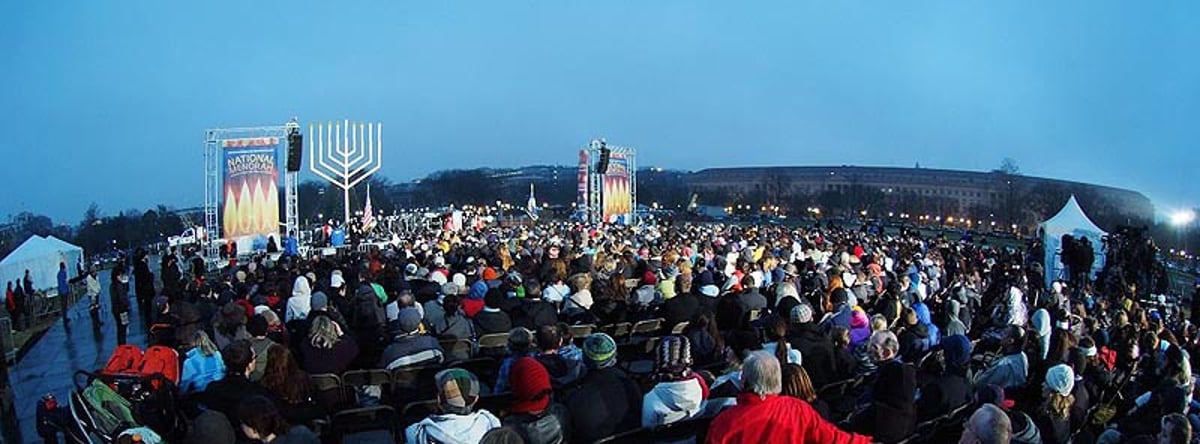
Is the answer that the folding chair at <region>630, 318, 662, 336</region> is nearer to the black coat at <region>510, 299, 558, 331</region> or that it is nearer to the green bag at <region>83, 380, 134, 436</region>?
the black coat at <region>510, 299, 558, 331</region>

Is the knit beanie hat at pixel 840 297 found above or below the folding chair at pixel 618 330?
above

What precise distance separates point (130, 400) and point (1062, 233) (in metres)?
23.0

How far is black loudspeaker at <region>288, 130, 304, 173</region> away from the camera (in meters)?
23.9

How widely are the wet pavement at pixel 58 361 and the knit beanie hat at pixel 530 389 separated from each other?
594 centimetres

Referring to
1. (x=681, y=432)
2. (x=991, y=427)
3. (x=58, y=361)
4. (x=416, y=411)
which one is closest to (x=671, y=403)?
(x=681, y=432)

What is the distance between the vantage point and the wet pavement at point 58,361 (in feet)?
27.6

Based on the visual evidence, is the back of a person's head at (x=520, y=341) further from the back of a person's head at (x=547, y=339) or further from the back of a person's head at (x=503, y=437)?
the back of a person's head at (x=503, y=437)

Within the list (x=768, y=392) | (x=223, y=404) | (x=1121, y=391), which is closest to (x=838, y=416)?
(x=768, y=392)

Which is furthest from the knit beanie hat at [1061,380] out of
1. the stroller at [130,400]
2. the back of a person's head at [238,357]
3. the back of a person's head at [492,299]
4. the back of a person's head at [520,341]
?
the stroller at [130,400]

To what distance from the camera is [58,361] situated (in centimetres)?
1193

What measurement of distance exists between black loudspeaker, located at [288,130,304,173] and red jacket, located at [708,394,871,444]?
22810mm

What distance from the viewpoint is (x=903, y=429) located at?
4.78 metres

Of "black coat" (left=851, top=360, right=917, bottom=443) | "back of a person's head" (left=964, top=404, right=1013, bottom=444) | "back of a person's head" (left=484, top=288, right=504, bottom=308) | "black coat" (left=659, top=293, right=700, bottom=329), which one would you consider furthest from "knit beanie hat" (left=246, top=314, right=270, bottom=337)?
"back of a person's head" (left=964, top=404, right=1013, bottom=444)

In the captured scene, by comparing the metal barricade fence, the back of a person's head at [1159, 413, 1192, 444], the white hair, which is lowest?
the metal barricade fence
